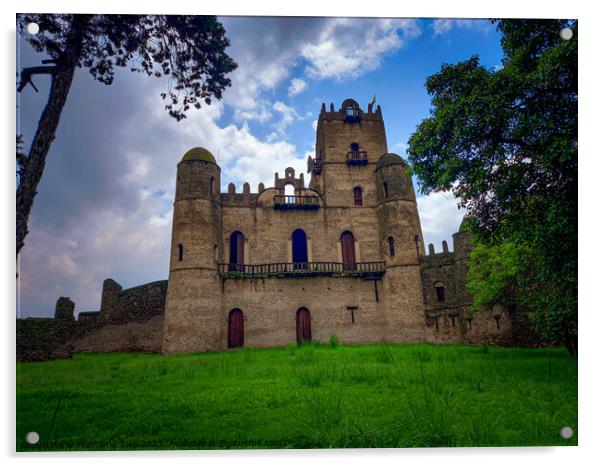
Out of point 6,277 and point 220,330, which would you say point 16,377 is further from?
point 220,330

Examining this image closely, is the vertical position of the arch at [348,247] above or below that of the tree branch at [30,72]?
below

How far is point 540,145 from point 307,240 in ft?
45.2

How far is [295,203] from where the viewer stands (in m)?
20.1

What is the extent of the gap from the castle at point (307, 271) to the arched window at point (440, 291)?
54mm

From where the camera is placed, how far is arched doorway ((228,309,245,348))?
17.6m

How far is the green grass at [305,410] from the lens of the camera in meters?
5.31

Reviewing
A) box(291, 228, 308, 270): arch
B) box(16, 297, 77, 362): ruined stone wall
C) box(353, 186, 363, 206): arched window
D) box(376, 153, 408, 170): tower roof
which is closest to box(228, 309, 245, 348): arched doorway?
box(291, 228, 308, 270): arch

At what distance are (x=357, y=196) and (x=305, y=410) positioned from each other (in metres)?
15.7

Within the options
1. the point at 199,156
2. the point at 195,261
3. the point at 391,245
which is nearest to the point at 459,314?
the point at 391,245

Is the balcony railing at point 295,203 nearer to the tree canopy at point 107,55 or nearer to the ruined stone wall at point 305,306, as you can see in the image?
the ruined stone wall at point 305,306

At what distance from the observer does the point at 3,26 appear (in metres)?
6.36

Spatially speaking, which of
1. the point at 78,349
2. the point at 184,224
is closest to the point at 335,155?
the point at 184,224

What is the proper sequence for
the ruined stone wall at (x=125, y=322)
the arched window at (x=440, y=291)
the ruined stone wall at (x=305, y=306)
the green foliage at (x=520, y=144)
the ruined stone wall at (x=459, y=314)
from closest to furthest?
the green foliage at (x=520, y=144) → the ruined stone wall at (x=459, y=314) → the ruined stone wall at (x=305, y=306) → the ruined stone wall at (x=125, y=322) → the arched window at (x=440, y=291)

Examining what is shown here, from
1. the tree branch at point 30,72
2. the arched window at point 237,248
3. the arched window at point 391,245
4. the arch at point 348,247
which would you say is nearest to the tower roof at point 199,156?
the arched window at point 237,248
